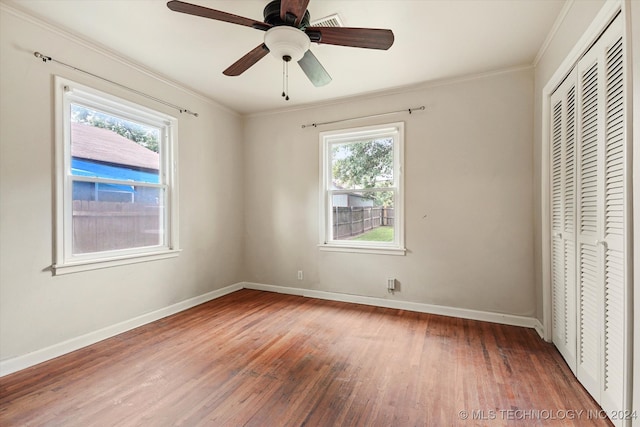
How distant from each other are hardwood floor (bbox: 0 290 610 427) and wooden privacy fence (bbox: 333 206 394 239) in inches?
48.4

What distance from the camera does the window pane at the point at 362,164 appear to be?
359 centimetres

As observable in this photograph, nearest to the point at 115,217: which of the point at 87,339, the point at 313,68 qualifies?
the point at 87,339

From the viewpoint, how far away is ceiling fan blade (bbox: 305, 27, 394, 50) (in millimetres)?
1665

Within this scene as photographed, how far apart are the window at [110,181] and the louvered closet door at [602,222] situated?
3.76 m

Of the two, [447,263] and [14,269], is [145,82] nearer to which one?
[14,269]

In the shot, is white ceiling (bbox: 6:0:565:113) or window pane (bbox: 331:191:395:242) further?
window pane (bbox: 331:191:395:242)

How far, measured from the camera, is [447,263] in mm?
3217

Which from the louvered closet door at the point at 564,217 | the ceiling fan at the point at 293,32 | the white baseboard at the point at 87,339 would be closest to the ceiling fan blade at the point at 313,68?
→ the ceiling fan at the point at 293,32

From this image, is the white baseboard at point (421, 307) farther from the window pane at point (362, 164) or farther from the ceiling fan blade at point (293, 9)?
the ceiling fan blade at point (293, 9)

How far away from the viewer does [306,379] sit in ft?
6.59

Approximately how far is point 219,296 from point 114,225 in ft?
5.52

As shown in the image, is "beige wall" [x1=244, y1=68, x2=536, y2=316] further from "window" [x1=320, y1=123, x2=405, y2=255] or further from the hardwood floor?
the hardwood floor

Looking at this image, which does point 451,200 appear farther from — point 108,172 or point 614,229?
point 108,172

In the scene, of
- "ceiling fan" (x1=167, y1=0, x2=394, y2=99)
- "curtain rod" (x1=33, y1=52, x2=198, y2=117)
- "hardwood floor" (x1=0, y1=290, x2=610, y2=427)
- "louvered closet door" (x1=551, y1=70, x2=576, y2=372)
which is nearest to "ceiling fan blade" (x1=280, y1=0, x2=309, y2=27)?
"ceiling fan" (x1=167, y1=0, x2=394, y2=99)
